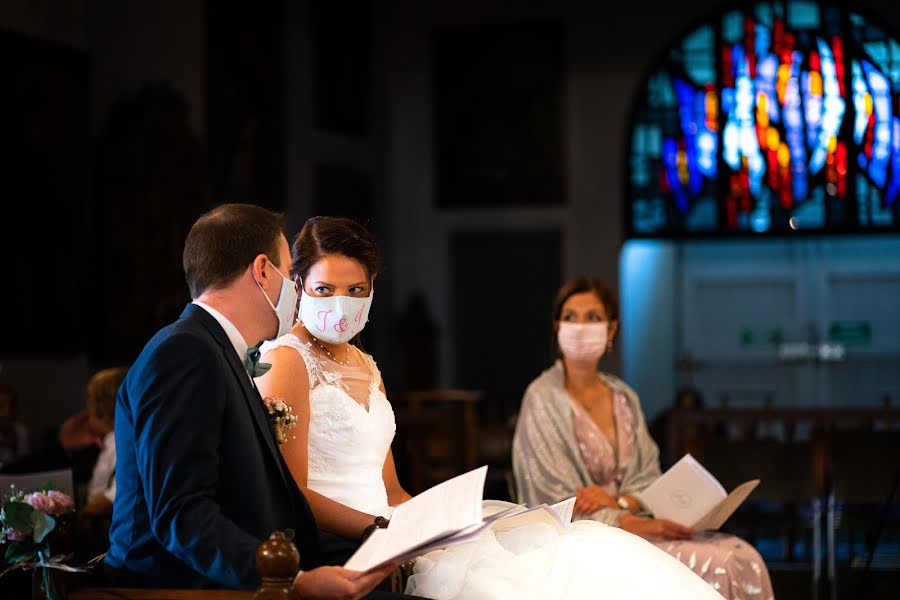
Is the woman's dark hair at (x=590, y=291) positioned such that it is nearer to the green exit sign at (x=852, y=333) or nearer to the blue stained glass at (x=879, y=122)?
the blue stained glass at (x=879, y=122)

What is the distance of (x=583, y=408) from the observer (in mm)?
5078

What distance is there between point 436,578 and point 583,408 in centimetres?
215

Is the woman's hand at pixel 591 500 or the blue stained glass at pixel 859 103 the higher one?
the blue stained glass at pixel 859 103

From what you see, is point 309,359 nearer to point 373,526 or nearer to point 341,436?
point 341,436

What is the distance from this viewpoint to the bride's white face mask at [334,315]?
3.47 m

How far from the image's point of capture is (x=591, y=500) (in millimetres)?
4660

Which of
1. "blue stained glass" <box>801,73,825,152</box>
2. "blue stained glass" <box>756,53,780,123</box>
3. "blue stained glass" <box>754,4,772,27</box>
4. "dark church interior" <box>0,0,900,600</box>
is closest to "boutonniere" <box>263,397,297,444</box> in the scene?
"dark church interior" <box>0,0,900,600</box>

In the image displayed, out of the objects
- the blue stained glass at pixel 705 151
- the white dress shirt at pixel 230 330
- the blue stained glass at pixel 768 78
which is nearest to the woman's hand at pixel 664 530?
the white dress shirt at pixel 230 330

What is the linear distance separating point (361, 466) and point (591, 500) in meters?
1.45

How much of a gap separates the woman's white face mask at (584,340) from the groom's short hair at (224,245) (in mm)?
2445

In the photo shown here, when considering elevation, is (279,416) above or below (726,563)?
above

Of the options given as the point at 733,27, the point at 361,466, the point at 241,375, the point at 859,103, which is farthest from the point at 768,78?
the point at 241,375

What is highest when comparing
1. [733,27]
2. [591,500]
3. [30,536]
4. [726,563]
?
[733,27]

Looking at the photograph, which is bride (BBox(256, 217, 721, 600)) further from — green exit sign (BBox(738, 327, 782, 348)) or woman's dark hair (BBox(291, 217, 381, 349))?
green exit sign (BBox(738, 327, 782, 348))
